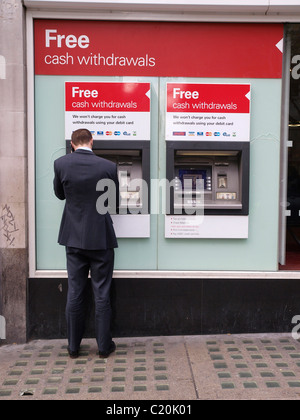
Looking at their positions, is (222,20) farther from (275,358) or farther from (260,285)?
(275,358)

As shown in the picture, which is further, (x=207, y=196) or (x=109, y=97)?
(x=207, y=196)

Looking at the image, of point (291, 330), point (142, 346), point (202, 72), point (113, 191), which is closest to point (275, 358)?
point (291, 330)

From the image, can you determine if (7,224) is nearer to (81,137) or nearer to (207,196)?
(81,137)

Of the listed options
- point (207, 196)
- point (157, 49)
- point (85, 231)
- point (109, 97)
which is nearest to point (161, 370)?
point (85, 231)

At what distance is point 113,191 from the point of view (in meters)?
3.95

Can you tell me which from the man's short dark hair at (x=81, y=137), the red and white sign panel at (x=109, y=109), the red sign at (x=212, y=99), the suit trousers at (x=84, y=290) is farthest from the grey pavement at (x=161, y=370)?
A: the red sign at (x=212, y=99)

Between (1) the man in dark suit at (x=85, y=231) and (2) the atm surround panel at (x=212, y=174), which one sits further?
(2) the atm surround panel at (x=212, y=174)

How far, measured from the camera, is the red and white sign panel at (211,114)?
4359 millimetres

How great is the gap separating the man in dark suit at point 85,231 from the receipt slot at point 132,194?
353mm

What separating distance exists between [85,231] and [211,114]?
174 cm

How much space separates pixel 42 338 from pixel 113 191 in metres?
1.73

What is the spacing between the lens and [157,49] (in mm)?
4348

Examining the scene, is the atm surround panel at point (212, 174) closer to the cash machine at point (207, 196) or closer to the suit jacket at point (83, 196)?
the cash machine at point (207, 196)

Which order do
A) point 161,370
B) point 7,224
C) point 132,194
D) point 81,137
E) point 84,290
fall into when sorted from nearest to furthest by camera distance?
point 161,370 < point 81,137 < point 84,290 < point 7,224 < point 132,194
